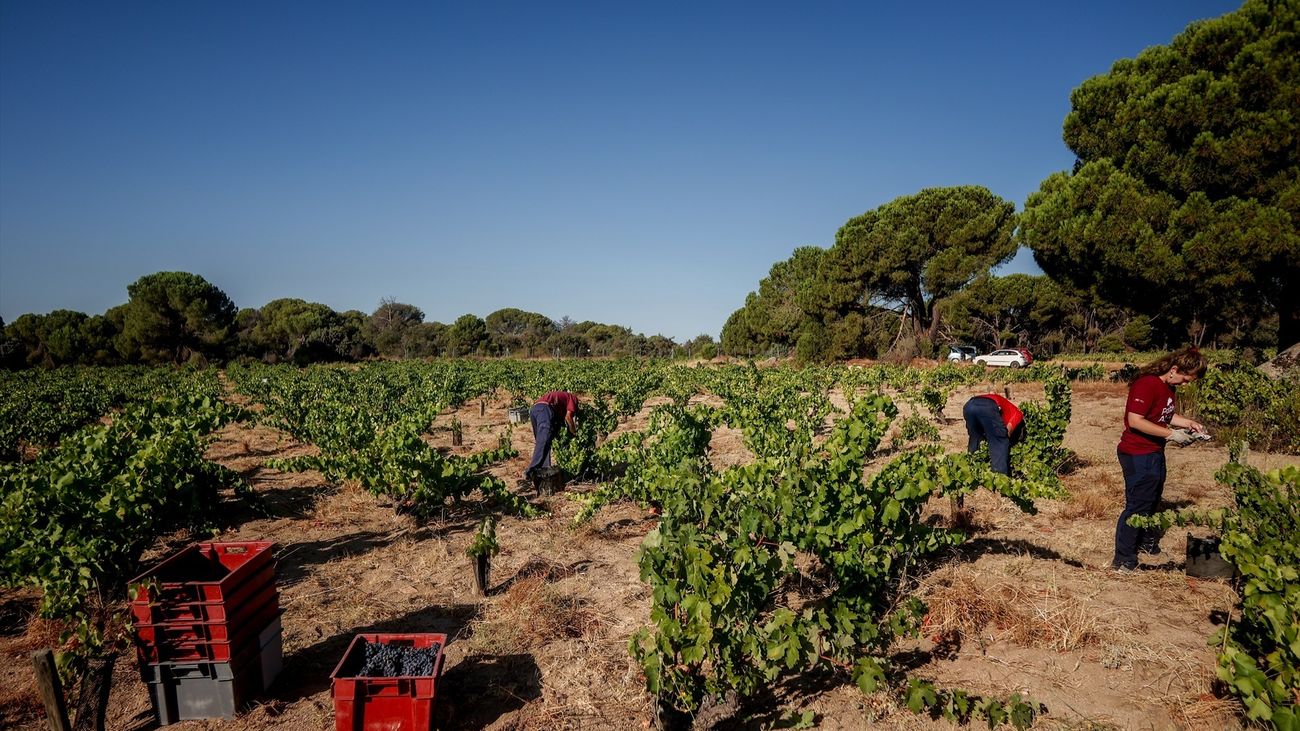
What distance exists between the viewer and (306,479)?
923cm

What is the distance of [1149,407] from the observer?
4.33 metres

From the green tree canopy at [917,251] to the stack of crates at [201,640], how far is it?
3060 centimetres

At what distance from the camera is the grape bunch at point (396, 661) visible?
2.98 m

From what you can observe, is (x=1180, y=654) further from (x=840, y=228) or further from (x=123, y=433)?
(x=840, y=228)

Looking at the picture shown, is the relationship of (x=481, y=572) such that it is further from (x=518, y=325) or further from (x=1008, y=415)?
(x=518, y=325)

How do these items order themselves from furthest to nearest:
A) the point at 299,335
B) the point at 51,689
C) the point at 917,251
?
the point at 299,335 → the point at 917,251 → the point at 51,689

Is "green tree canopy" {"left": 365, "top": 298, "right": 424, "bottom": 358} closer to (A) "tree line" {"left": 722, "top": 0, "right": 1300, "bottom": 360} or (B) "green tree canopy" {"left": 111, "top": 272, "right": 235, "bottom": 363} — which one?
(B) "green tree canopy" {"left": 111, "top": 272, "right": 235, "bottom": 363}

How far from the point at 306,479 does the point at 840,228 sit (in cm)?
3034

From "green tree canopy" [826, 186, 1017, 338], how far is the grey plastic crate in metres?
30.8

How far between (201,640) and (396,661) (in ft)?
3.44

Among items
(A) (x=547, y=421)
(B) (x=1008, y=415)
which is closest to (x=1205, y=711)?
(B) (x=1008, y=415)

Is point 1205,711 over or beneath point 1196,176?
beneath

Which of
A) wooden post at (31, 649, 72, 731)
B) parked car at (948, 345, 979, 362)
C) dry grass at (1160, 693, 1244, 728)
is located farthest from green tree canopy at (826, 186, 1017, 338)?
wooden post at (31, 649, 72, 731)

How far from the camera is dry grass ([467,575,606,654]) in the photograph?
3.96 metres
